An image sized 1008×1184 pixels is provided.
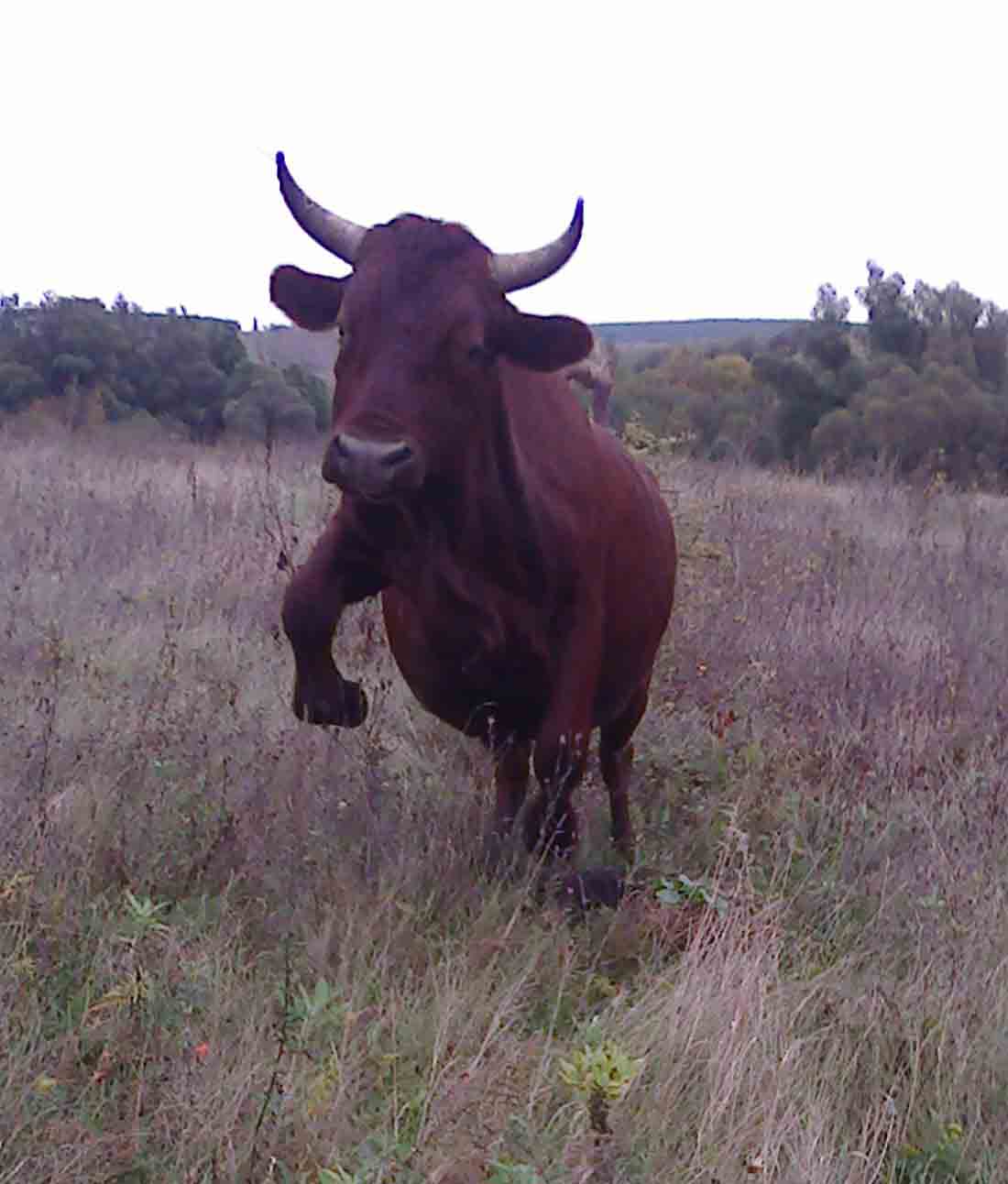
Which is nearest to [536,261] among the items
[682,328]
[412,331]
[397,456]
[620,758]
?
[412,331]

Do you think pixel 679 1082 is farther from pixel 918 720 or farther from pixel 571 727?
pixel 918 720

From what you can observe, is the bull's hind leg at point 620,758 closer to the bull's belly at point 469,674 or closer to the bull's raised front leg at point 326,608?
the bull's belly at point 469,674

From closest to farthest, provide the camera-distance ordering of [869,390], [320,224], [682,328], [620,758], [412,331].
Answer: [412,331] < [320,224] < [620,758] < [869,390] < [682,328]

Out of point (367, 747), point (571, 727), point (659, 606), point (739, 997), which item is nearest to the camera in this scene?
point (739, 997)

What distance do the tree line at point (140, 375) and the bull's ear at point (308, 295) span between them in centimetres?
1627

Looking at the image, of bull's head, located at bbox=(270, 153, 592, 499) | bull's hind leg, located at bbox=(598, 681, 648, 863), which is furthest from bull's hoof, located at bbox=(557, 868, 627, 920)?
bull's head, located at bbox=(270, 153, 592, 499)

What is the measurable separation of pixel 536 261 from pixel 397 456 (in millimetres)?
915

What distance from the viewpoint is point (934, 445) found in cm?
2258

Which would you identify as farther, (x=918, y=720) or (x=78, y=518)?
(x=78, y=518)

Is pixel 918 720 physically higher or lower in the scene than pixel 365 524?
lower

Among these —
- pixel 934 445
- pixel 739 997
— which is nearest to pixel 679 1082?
pixel 739 997

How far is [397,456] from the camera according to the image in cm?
351

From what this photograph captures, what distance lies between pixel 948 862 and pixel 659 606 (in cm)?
142

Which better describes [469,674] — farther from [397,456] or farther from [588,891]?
[397,456]
